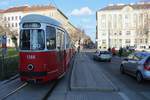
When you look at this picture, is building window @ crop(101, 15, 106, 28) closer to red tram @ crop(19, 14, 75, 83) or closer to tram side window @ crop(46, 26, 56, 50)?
tram side window @ crop(46, 26, 56, 50)

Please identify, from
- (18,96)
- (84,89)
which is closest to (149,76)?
(84,89)

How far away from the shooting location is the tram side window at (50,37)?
14.4 metres

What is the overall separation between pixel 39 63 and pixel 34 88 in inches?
49.1

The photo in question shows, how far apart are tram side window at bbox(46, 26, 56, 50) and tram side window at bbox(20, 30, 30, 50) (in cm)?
82

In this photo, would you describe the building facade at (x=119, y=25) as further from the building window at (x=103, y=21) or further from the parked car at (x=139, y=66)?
the parked car at (x=139, y=66)

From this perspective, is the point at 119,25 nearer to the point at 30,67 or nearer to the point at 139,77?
the point at 139,77

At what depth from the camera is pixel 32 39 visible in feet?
45.8

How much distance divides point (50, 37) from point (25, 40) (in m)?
1.15

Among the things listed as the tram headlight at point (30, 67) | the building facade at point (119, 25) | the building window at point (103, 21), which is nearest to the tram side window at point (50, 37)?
the tram headlight at point (30, 67)

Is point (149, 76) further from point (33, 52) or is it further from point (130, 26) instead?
point (130, 26)

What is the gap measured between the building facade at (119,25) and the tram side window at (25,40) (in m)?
119

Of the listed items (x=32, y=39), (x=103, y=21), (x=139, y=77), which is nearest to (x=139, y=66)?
(x=139, y=77)

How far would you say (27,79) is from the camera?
13719 millimetres

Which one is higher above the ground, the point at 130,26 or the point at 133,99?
the point at 130,26
